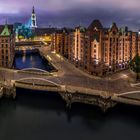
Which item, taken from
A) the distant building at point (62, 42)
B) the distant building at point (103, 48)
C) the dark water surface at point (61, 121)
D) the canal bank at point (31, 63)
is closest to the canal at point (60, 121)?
the dark water surface at point (61, 121)

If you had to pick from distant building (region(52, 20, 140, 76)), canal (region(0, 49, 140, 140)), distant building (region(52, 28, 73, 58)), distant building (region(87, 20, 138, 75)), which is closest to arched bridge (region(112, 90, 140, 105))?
canal (region(0, 49, 140, 140))

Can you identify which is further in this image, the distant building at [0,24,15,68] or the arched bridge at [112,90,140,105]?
the distant building at [0,24,15,68]

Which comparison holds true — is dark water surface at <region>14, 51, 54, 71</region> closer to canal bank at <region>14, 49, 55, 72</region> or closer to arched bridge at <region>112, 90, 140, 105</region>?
canal bank at <region>14, 49, 55, 72</region>

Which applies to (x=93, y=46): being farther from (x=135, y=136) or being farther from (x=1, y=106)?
(x=135, y=136)

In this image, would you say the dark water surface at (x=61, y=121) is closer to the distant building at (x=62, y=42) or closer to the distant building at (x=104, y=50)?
the distant building at (x=104, y=50)

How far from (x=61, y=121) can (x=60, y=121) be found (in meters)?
0.24

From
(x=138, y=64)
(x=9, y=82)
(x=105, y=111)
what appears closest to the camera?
(x=105, y=111)

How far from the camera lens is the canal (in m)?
68.8

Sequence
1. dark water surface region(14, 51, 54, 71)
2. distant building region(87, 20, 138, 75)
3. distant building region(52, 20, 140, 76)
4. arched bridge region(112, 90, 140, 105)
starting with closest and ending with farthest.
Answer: arched bridge region(112, 90, 140, 105) → distant building region(87, 20, 138, 75) → distant building region(52, 20, 140, 76) → dark water surface region(14, 51, 54, 71)

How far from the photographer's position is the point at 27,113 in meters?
80.8

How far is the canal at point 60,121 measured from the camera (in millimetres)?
68769

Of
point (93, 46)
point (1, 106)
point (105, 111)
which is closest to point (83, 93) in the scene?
point (105, 111)

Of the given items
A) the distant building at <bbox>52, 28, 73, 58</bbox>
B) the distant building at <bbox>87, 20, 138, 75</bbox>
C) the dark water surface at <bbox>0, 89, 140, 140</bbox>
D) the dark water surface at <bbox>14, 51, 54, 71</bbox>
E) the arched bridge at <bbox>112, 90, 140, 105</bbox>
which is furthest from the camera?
the distant building at <bbox>52, 28, 73, 58</bbox>

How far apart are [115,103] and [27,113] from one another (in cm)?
2290
